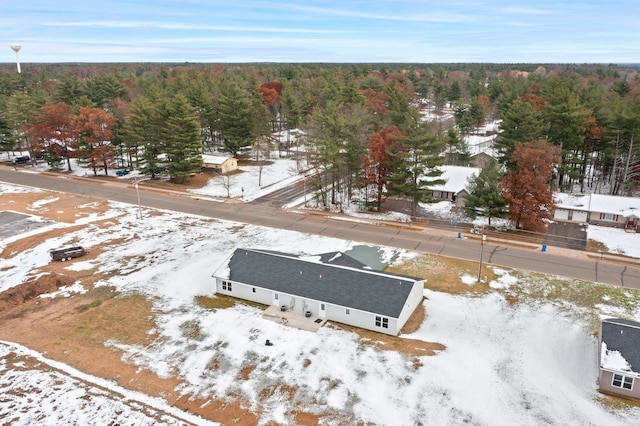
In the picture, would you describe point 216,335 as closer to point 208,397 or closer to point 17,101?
point 208,397

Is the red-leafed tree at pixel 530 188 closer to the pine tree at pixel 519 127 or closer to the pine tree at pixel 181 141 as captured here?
the pine tree at pixel 519 127

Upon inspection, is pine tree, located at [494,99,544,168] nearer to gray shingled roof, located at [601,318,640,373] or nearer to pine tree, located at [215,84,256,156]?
gray shingled roof, located at [601,318,640,373]

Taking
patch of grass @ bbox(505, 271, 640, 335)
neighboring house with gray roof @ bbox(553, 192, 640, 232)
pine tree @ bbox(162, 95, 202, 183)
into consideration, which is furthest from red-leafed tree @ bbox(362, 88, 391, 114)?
patch of grass @ bbox(505, 271, 640, 335)

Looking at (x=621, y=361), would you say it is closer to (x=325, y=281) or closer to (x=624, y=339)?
(x=624, y=339)

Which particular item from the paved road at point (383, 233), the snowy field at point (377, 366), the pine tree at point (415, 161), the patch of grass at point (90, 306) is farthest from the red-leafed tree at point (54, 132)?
the pine tree at point (415, 161)

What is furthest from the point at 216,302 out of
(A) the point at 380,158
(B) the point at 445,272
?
(A) the point at 380,158
